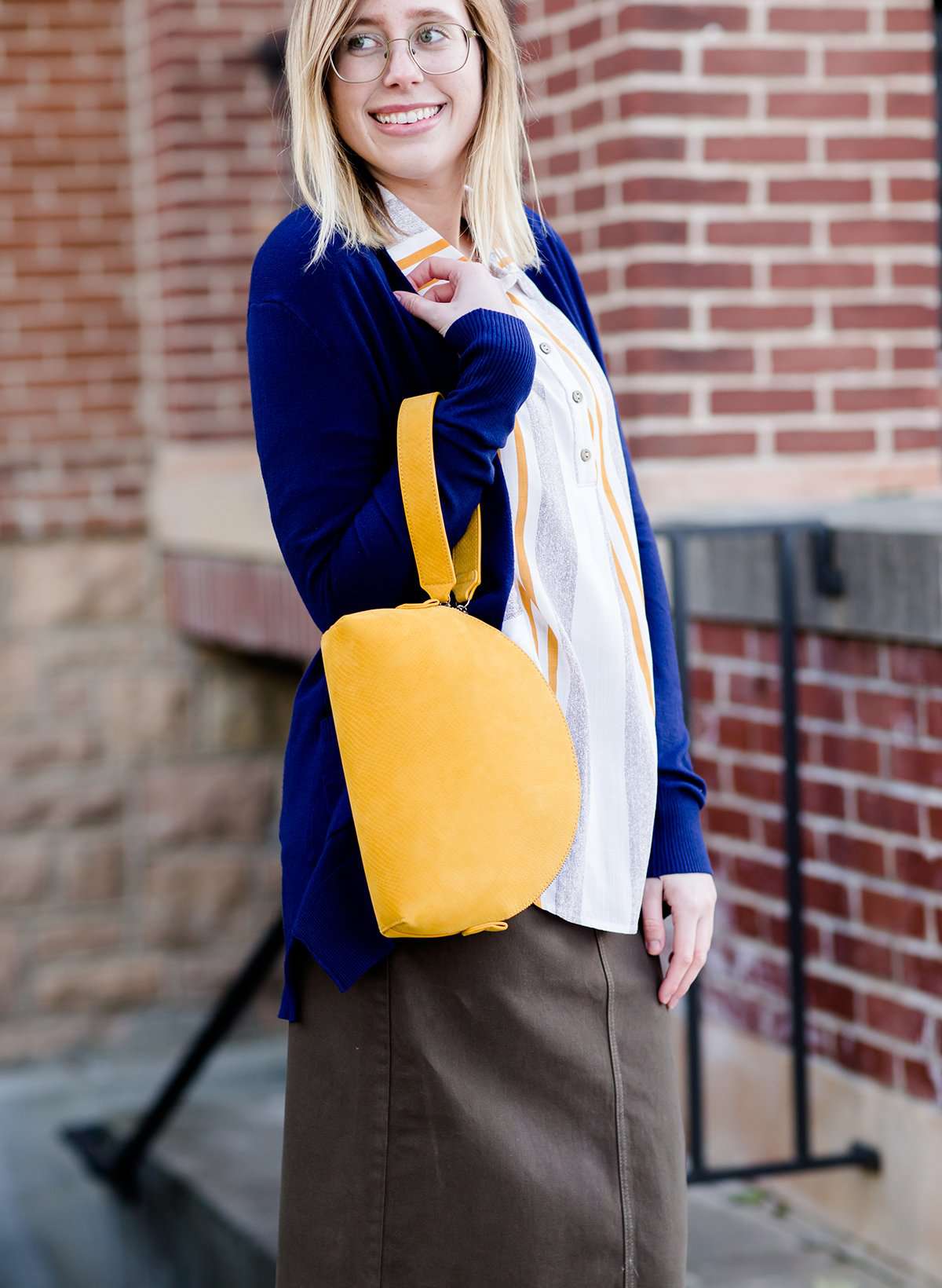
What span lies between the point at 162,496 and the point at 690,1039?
3.18m

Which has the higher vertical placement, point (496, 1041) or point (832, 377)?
point (832, 377)

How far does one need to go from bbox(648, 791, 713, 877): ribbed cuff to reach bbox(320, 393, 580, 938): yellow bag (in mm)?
322

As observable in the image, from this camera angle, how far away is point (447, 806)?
1.60m

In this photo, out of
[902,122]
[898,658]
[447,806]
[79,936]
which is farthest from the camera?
[79,936]

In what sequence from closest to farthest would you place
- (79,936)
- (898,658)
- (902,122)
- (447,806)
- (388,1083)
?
(447,806), (388,1083), (898,658), (902,122), (79,936)

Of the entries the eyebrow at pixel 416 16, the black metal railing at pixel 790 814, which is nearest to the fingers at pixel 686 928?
the eyebrow at pixel 416 16

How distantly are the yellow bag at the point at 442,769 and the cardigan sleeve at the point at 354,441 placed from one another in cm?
9

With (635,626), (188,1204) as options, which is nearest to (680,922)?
(635,626)

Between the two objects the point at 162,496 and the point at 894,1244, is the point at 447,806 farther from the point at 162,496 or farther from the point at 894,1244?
the point at 162,496

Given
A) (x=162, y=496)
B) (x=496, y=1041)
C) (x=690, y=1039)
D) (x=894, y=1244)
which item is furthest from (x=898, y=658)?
(x=162, y=496)

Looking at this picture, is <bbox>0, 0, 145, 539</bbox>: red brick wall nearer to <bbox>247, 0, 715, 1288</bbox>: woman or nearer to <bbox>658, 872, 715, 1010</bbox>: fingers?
<bbox>247, 0, 715, 1288</bbox>: woman

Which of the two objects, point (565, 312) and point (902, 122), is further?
point (902, 122)

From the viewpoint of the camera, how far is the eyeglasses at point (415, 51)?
1.84 metres

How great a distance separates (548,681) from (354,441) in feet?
1.05
